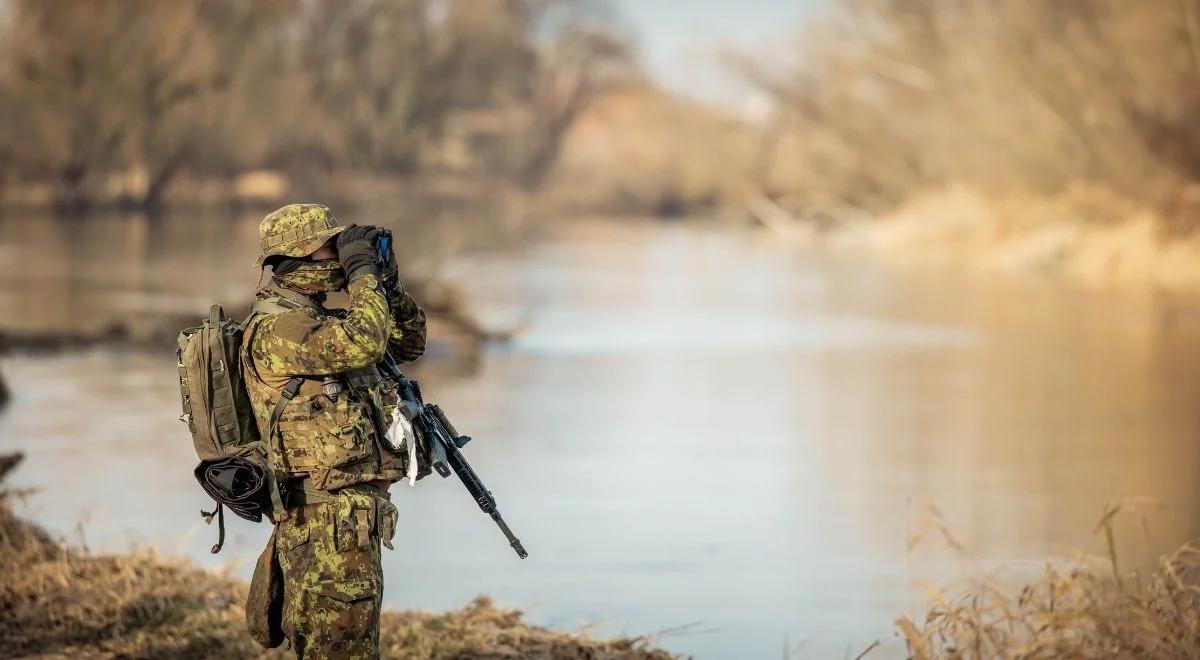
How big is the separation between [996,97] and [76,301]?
57.4 feet

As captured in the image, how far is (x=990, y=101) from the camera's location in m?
33.9

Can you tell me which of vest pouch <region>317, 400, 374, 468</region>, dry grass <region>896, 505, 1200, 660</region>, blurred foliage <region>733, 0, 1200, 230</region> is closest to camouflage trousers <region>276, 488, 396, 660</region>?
vest pouch <region>317, 400, 374, 468</region>

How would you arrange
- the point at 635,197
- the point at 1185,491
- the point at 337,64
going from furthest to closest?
the point at 337,64 < the point at 635,197 < the point at 1185,491

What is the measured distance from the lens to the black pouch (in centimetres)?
527

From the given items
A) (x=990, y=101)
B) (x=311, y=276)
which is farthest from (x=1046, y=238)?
(x=311, y=276)

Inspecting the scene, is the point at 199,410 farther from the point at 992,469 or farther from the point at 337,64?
the point at 337,64

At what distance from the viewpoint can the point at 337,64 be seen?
222 feet

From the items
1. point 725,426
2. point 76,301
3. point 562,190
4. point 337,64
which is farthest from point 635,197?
point 725,426

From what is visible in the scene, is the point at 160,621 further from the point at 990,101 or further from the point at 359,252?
the point at 990,101

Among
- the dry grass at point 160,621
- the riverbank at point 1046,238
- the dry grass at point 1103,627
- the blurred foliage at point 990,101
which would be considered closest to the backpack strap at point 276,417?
the dry grass at point 160,621

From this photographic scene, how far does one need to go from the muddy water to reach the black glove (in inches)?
92.5

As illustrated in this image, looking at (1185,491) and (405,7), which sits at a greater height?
(405,7)

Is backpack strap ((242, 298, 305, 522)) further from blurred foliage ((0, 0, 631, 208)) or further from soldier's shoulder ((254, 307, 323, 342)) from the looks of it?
blurred foliage ((0, 0, 631, 208))

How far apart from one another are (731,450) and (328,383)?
8148 millimetres
